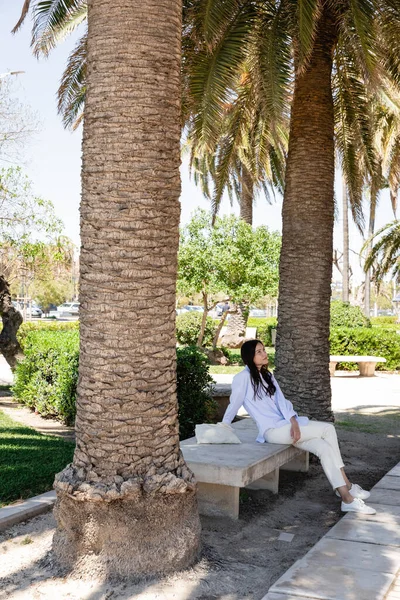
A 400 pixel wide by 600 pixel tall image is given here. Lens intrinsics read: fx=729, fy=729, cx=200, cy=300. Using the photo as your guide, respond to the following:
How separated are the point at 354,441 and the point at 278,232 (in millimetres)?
12278

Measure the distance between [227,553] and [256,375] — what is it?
1658 millimetres

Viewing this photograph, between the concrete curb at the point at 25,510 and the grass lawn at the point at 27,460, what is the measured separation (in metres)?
0.26

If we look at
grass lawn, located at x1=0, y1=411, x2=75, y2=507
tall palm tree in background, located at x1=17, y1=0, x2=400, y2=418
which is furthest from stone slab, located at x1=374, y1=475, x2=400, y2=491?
grass lawn, located at x1=0, y1=411, x2=75, y2=507

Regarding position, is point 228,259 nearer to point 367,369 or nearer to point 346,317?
point 367,369

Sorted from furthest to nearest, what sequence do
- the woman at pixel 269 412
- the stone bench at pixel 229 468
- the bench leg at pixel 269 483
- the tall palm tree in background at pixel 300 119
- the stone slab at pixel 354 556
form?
the tall palm tree in background at pixel 300 119 → the bench leg at pixel 269 483 → the woman at pixel 269 412 → the stone bench at pixel 229 468 → the stone slab at pixel 354 556

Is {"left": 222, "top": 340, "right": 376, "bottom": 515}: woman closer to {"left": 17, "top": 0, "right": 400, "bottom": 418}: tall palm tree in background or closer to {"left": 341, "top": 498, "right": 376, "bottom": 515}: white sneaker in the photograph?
{"left": 341, "top": 498, "right": 376, "bottom": 515}: white sneaker

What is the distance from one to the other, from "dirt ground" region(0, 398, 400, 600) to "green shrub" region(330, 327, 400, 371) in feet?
43.4

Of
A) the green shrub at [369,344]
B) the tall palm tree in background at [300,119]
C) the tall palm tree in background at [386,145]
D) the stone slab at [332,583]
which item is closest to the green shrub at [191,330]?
the green shrub at [369,344]

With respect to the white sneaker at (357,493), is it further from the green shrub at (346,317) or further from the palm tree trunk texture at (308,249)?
the green shrub at (346,317)

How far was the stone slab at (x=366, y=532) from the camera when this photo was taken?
4.57 meters

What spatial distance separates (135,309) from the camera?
4.35 metres

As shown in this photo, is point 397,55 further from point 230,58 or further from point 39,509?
point 39,509

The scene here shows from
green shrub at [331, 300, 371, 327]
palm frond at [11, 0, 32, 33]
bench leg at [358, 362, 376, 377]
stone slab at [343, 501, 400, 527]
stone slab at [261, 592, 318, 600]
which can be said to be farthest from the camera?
green shrub at [331, 300, 371, 327]

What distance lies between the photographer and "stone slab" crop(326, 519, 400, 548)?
4574mm
